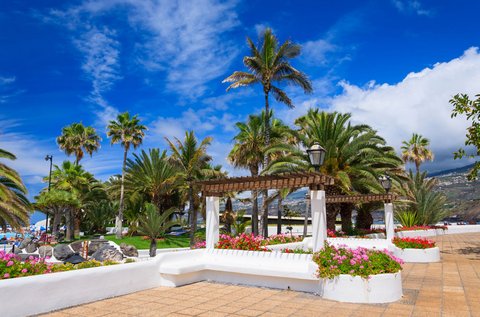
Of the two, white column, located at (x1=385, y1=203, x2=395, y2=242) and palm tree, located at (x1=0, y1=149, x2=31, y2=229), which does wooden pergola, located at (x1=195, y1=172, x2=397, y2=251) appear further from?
palm tree, located at (x1=0, y1=149, x2=31, y2=229)

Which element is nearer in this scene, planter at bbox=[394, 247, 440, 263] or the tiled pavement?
the tiled pavement

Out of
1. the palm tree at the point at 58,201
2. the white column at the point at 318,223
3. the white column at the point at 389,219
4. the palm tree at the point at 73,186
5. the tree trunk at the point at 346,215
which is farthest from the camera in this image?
the palm tree at the point at 73,186

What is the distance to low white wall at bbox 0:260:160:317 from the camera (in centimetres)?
556

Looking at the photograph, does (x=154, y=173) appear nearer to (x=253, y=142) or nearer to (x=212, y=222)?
(x=253, y=142)

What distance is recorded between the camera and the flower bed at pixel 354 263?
275 inches

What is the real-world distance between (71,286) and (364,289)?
556cm

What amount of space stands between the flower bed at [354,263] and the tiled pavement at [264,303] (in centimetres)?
59

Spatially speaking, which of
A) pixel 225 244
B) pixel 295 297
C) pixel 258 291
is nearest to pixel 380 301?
pixel 295 297

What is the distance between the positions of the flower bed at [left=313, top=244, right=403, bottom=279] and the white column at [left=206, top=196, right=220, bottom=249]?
3.22m

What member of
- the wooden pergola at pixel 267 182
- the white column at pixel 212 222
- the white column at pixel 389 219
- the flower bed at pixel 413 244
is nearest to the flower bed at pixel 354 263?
the wooden pergola at pixel 267 182

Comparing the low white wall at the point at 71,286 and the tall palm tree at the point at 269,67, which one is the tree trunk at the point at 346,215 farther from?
the low white wall at the point at 71,286

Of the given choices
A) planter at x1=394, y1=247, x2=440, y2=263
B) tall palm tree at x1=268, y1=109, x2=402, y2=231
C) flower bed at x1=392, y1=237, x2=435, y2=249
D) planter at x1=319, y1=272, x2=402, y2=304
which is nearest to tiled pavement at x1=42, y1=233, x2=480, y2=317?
planter at x1=319, y1=272, x2=402, y2=304

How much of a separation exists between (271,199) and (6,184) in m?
14.2

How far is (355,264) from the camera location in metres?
7.03
